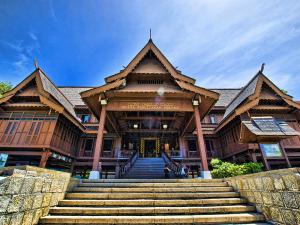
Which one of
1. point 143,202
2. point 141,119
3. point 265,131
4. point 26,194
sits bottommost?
point 143,202

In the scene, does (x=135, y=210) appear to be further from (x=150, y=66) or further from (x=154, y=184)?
(x=150, y=66)

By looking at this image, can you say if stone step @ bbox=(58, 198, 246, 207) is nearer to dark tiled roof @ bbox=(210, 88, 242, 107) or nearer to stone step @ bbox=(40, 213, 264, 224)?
stone step @ bbox=(40, 213, 264, 224)

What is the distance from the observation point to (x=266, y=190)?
12.2ft

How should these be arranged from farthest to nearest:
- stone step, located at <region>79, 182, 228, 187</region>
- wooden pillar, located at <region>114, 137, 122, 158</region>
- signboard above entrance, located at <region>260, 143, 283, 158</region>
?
wooden pillar, located at <region>114, 137, 122, 158</region> < signboard above entrance, located at <region>260, 143, 283, 158</region> < stone step, located at <region>79, 182, 228, 187</region>

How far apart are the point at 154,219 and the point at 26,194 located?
2.81 m

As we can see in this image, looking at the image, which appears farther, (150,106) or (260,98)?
(260,98)

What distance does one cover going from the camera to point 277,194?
11.0 ft

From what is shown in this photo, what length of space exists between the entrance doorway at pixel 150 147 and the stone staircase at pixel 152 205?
12508 mm

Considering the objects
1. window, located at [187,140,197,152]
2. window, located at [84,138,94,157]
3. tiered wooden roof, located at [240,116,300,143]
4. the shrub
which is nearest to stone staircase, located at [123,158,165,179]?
window, located at [187,140,197,152]

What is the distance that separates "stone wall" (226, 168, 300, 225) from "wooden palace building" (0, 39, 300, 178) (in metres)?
2.46

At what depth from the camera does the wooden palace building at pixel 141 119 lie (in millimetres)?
9211

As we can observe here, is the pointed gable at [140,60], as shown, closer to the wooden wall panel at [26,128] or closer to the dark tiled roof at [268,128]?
the dark tiled roof at [268,128]

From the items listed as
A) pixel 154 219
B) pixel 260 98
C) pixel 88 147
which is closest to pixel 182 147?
pixel 260 98

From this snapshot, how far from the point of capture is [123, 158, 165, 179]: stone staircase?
10332 mm
